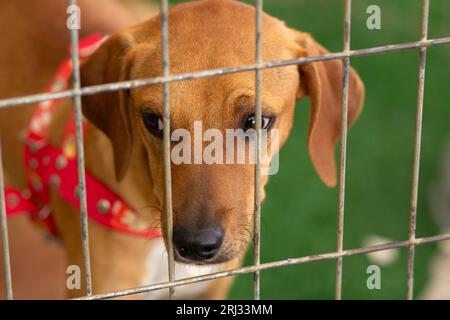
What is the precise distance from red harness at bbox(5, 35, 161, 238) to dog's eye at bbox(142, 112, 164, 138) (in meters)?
0.33

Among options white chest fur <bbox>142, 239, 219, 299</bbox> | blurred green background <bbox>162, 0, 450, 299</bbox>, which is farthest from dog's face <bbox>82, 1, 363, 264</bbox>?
blurred green background <bbox>162, 0, 450, 299</bbox>

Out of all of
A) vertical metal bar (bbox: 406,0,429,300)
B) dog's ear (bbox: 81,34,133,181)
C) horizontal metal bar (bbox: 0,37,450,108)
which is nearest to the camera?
horizontal metal bar (bbox: 0,37,450,108)

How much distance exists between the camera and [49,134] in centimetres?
266

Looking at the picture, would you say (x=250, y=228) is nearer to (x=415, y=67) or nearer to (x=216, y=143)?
(x=216, y=143)

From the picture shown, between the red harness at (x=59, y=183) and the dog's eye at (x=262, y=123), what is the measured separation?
46 centimetres

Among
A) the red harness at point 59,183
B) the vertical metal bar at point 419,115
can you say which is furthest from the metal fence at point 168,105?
the red harness at point 59,183

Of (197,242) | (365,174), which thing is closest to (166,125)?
(197,242)

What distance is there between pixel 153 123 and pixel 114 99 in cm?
25

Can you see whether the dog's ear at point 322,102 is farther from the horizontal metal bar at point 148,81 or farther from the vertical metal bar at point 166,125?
the vertical metal bar at point 166,125

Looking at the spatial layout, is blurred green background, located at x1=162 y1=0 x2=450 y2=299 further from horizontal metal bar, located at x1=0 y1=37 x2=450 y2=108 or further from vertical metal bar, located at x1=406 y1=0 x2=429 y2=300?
horizontal metal bar, located at x1=0 y1=37 x2=450 y2=108

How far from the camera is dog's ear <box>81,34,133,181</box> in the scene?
2.29 m

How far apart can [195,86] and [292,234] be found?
5.22 feet

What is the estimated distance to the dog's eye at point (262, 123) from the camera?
2064 millimetres
